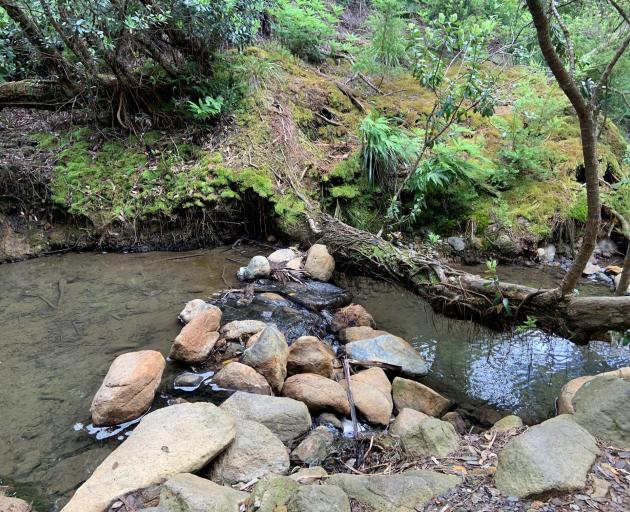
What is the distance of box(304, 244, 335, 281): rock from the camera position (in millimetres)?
5387

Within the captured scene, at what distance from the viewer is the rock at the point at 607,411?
2379 millimetres

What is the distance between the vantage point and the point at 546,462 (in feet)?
6.51

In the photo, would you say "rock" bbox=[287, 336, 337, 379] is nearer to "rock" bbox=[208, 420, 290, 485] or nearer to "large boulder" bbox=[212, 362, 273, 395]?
"large boulder" bbox=[212, 362, 273, 395]

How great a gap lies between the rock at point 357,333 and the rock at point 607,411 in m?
1.92

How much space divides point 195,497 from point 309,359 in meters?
1.81

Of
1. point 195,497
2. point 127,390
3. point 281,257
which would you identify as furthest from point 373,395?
point 281,257

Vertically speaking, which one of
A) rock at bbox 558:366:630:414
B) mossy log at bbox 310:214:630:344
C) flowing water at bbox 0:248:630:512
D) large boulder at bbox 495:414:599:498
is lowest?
flowing water at bbox 0:248:630:512

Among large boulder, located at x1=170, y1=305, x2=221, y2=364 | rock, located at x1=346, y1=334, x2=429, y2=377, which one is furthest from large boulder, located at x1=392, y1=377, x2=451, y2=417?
large boulder, located at x1=170, y1=305, x2=221, y2=364

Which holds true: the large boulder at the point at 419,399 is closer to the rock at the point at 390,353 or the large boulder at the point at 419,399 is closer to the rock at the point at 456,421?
the rock at the point at 456,421

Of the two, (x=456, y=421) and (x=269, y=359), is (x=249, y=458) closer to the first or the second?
(x=269, y=359)

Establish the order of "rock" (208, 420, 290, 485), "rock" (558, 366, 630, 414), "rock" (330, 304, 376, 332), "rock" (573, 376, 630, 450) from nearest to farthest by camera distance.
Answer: "rock" (573, 376, 630, 450)
"rock" (208, 420, 290, 485)
"rock" (558, 366, 630, 414)
"rock" (330, 304, 376, 332)

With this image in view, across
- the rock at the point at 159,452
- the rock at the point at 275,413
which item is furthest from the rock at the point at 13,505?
the rock at the point at 275,413

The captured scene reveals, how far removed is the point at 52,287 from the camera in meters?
5.08

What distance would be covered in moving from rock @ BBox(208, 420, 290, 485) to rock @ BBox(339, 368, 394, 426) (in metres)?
0.87
